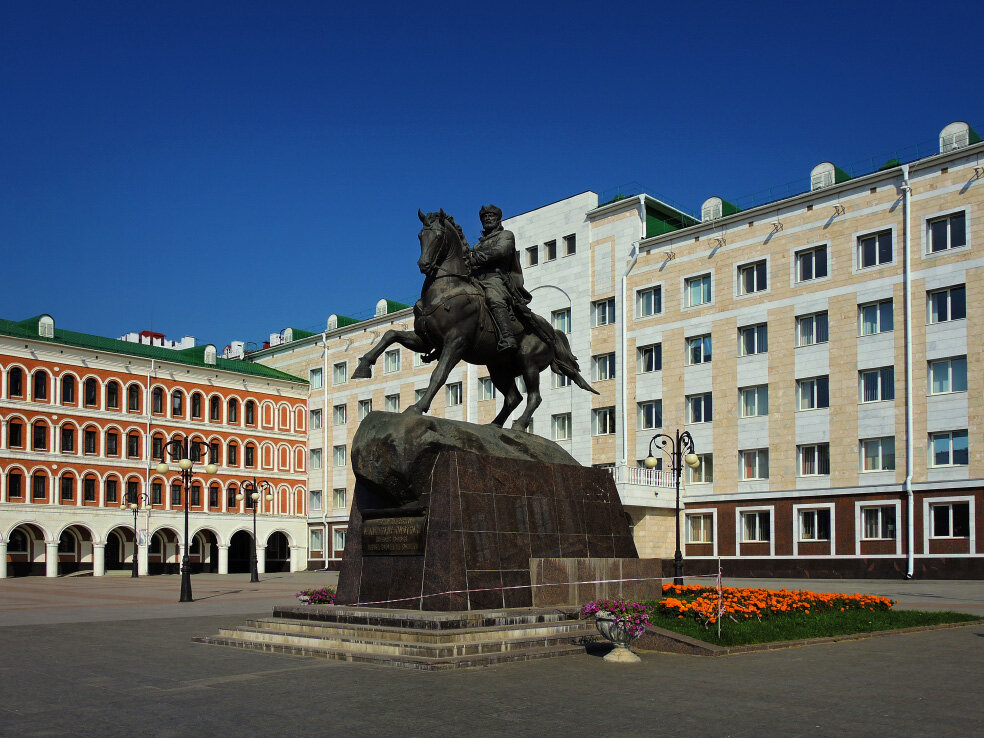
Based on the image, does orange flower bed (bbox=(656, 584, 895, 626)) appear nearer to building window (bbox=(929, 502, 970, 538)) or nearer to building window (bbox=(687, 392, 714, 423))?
building window (bbox=(929, 502, 970, 538))

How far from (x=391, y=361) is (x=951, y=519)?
38444mm

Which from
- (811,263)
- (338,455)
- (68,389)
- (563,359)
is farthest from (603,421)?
(563,359)

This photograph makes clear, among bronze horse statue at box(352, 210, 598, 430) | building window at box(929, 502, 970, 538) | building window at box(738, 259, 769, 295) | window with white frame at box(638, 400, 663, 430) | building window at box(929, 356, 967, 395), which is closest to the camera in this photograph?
bronze horse statue at box(352, 210, 598, 430)

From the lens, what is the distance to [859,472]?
42.9 m

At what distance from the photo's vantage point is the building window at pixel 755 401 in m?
46.7

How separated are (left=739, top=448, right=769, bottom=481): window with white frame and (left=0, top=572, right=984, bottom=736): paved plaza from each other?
31.7 m

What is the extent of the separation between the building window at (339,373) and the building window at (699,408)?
96.8ft

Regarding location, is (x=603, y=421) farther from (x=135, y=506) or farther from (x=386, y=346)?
(x=386, y=346)

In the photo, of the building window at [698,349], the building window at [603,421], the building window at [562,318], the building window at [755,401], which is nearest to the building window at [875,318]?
the building window at [755,401]

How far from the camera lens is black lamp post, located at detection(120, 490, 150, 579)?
59500 mm

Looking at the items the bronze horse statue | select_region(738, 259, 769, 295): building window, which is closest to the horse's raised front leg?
the bronze horse statue

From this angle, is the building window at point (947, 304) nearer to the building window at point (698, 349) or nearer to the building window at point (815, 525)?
the building window at point (815, 525)

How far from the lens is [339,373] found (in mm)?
71750

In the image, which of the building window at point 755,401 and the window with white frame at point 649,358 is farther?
the window with white frame at point 649,358
